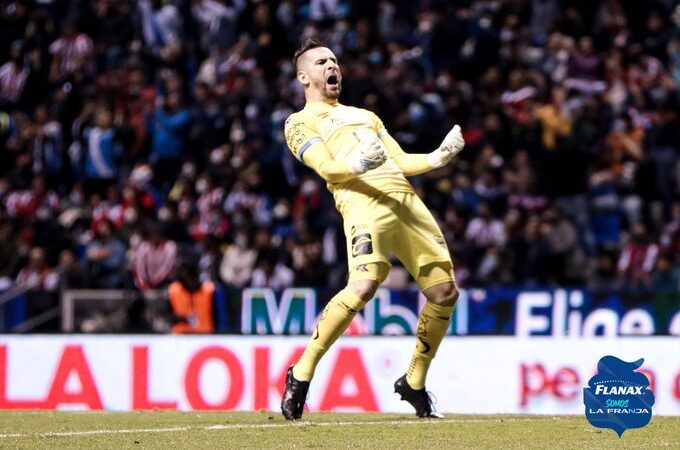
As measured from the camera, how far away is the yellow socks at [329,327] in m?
8.02

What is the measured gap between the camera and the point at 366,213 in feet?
26.7

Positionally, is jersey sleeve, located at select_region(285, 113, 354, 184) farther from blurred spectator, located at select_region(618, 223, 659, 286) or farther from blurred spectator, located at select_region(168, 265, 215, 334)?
blurred spectator, located at select_region(618, 223, 659, 286)

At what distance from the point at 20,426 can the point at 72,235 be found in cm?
988

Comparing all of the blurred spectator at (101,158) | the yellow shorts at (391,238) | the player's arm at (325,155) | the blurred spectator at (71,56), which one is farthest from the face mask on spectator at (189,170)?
the yellow shorts at (391,238)

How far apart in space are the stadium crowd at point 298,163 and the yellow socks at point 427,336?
6990 mm

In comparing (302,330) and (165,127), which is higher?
(165,127)

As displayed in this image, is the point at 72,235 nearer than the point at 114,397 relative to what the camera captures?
No

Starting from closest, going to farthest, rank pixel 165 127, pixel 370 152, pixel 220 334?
pixel 370 152 < pixel 220 334 < pixel 165 127

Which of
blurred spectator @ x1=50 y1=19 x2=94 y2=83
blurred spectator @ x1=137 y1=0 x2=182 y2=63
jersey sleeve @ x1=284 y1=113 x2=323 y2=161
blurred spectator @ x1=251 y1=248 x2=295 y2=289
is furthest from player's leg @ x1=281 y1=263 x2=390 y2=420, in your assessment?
blurred spectator @ x1=50 y1=19 x2=94 y2=83

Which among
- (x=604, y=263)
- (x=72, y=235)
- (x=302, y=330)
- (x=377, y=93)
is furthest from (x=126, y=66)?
(x=604, y=263)

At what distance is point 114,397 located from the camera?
1144 cm

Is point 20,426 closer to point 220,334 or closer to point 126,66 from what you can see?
point 220,334

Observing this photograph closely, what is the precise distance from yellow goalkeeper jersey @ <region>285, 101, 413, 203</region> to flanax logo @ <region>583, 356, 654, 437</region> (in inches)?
81.0

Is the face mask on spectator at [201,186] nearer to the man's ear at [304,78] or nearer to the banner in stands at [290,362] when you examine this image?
the banner in stands at [290,362]
